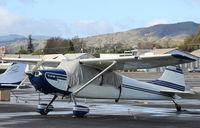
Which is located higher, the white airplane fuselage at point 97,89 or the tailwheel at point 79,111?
the white airplane fuselage at point 97,89

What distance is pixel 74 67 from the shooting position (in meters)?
15.8

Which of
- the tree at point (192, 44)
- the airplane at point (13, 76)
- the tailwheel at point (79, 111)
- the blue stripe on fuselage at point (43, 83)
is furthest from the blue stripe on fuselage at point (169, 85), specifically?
the tree at point (192, 44)

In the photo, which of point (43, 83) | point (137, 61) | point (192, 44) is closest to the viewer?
point (43, 83)

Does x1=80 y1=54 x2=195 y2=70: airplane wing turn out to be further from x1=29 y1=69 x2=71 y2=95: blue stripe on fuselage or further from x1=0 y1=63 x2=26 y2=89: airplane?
x1=0 y1=63 x2=26 y2=89: airplane

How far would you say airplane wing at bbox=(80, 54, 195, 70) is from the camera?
14.6 m

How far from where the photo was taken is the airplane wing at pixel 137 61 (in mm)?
14602

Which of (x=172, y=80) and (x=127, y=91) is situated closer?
(x=127, y=91)

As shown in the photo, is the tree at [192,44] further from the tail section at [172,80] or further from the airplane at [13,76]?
the tail section at [172,80]

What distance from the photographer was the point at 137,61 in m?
15.5

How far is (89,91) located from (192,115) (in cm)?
393

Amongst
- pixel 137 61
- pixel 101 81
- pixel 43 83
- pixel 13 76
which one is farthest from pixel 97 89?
pixel 13 76

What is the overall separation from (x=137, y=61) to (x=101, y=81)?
1.68 metres

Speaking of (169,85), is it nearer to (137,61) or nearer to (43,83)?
(137,61)

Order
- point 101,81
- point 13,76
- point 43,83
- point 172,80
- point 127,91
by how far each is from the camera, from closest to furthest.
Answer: point 43,83, point 101,81, point 127,91, point 172,80, point 13,76
